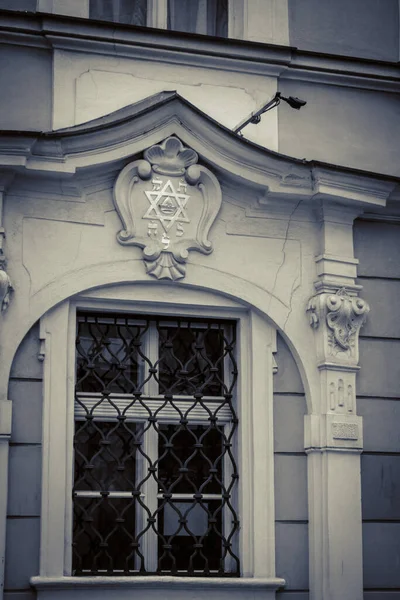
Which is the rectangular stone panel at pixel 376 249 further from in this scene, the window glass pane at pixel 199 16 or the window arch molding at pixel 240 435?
the window glass pane at pixel 199 16

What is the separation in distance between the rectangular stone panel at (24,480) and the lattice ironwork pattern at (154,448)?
301mm

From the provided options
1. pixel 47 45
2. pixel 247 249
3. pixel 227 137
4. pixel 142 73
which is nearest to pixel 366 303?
pixel 247 249

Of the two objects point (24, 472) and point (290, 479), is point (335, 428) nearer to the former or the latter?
point (290, 479)

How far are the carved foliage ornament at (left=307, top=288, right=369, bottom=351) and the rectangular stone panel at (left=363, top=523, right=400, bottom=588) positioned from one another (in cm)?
115

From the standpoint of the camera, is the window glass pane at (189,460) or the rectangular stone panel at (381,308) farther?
the rectangular stone panel at (381,308)

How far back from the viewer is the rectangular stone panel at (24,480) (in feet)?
23.9

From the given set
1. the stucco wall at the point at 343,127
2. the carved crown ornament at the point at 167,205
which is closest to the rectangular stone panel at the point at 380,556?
the carved crown ornament at the point at 167,205

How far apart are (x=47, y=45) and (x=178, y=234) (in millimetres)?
1424

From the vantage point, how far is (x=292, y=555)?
7742mm

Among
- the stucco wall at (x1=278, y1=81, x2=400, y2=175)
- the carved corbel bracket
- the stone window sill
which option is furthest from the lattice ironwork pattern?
the stucco wall at (x1=278, y1=81, x2=400, y2=175)

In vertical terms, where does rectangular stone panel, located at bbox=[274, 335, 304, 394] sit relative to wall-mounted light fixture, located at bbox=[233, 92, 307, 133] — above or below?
below

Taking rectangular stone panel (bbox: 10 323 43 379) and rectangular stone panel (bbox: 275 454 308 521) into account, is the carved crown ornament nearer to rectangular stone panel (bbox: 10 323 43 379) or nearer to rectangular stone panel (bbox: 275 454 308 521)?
rectangular stone panel (bbox: 10 323 43 379)

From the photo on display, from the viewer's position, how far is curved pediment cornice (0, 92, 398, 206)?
24.7ft

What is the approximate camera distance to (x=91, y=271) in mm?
7648
